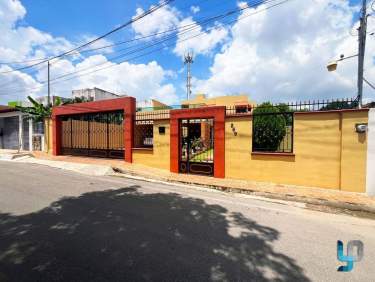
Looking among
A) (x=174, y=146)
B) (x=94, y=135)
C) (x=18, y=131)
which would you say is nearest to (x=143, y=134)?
(x=174, y=146)

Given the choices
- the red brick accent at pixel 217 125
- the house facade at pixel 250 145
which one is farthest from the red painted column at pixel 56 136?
the red brick accent at pixel 217 125

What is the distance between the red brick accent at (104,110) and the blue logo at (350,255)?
10.0 meters

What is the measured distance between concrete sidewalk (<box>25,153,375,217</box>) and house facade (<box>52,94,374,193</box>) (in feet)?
1.21

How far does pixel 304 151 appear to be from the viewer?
8.01 meters

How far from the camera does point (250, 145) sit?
29.0 feet

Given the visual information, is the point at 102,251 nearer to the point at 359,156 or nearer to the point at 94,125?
the point at 359,156

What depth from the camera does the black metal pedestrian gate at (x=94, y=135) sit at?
13.5 metres

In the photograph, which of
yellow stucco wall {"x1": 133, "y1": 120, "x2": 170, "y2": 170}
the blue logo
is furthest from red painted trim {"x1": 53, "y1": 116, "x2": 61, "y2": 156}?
the blue logo

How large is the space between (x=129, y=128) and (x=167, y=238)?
886cm

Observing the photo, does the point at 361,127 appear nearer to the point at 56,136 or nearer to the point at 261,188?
the point at 261,188

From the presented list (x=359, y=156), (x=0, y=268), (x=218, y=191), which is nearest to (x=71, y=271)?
(x=0, y=268)

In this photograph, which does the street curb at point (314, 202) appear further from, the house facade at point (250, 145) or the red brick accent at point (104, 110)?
the red brick accent at point (104, 110)

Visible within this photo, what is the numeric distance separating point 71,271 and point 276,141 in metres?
12.7

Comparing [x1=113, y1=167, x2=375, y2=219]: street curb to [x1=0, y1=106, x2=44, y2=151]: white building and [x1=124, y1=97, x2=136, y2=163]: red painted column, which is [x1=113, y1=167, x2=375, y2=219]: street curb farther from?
[x1=0, y1=106, x2=44, y2=151]: white building
